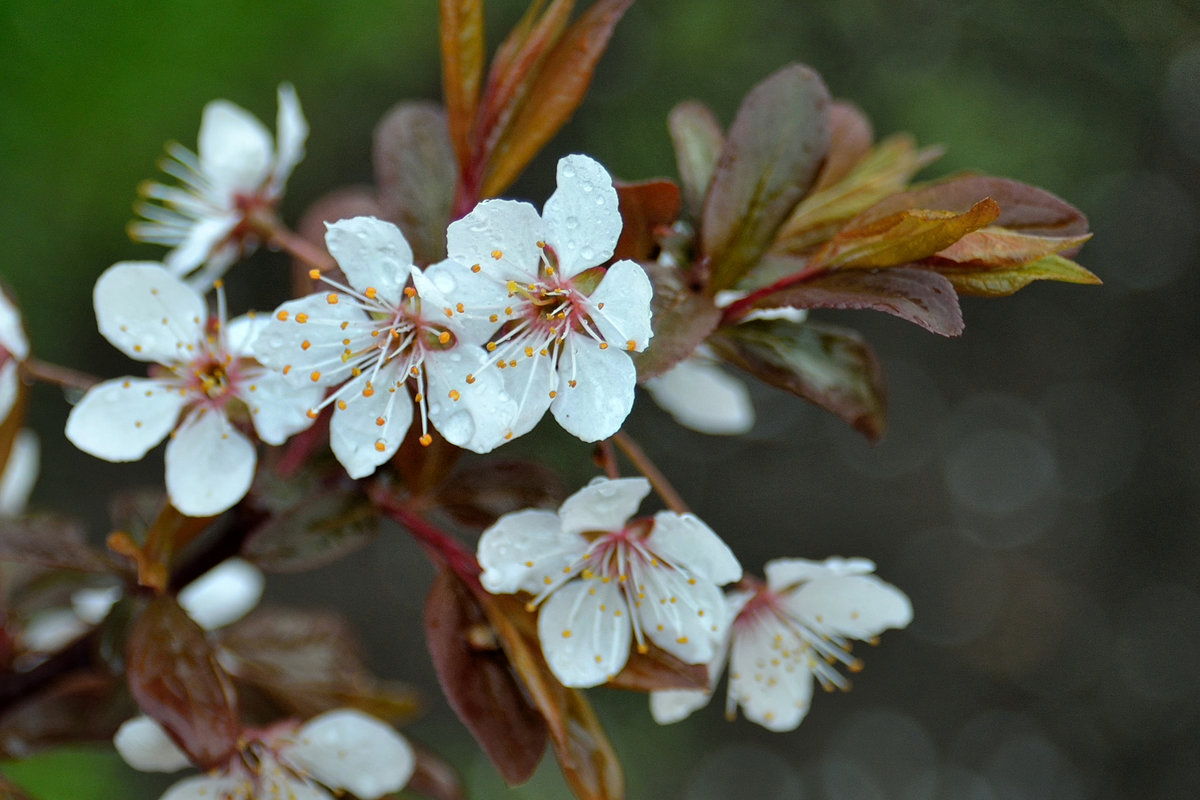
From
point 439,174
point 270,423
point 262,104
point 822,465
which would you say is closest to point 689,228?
point 439,174

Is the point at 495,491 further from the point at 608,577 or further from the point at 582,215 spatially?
the point at 582,215

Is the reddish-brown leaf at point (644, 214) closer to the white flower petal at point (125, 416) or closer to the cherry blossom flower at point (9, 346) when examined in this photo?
the white flower petal at point (125, 416)

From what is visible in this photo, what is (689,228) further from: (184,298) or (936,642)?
(936,642)

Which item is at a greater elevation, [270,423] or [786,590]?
[270,423]

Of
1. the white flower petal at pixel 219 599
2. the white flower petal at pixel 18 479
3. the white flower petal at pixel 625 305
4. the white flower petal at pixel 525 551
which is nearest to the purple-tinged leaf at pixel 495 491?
the white flower petal at pixel 525 551

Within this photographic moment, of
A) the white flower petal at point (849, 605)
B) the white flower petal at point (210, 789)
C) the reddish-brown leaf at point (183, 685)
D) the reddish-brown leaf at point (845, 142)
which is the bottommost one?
the white flower petal at point (210, 789)

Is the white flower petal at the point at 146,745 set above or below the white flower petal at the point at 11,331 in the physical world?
below
